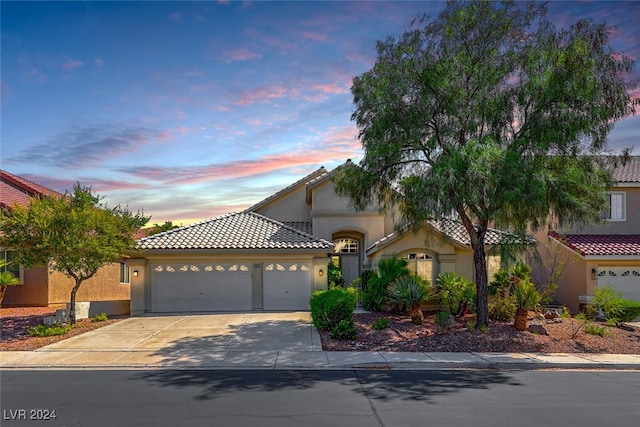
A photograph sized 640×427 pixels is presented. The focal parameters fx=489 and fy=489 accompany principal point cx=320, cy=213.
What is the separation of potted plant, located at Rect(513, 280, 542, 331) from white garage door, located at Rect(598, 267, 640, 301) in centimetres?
792

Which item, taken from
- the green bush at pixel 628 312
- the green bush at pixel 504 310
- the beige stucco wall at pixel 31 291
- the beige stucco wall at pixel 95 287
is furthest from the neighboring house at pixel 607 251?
the beige stucco wall at pixel 31 291

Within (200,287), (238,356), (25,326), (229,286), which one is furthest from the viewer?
(229,286)

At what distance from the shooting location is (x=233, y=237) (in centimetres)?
2153

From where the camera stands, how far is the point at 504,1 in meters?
15.3

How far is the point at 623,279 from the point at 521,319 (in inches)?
358

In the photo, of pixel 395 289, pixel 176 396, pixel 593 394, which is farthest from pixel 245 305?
pixel 593 394

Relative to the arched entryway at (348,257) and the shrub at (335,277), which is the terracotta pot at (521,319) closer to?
the shrub at (335,277)

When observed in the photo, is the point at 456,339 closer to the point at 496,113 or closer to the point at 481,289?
the point at 481,289

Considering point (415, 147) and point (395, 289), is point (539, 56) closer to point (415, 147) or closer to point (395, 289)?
point (415, 147)

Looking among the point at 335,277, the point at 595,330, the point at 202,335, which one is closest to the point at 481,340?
the point at 595,330

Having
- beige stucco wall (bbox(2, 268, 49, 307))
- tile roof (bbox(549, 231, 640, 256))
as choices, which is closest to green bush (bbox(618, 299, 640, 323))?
tile roof (bbox(549, 231, 640, 256))

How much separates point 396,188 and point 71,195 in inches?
463

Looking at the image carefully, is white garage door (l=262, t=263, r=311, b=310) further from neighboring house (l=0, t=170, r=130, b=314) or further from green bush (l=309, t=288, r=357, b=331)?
neighboring house (l=0, t=170, r=130, b=314)

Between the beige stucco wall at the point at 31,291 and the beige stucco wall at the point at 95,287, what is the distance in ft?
0.93
